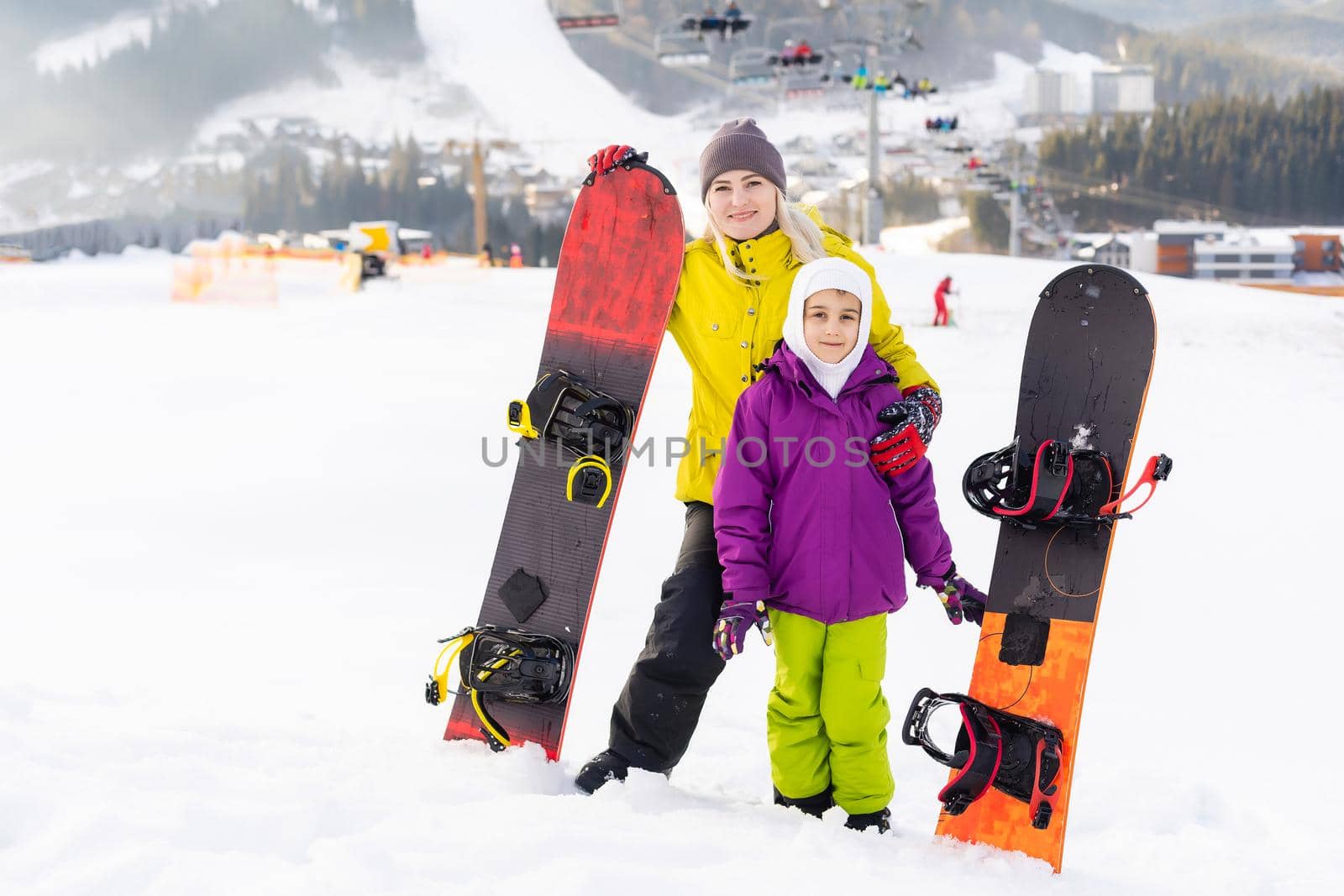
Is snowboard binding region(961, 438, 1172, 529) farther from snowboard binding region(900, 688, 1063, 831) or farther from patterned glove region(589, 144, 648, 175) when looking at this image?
patterned glove region(589, 144, 648, 175)

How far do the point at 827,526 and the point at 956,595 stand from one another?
28cm

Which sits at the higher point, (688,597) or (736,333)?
(736,333)

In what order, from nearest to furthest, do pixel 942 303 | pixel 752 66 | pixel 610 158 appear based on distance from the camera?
pixel 610 158 < pixel 942 303 < pixel 752 66

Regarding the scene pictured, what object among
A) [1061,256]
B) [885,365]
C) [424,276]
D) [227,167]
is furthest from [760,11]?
[885,365]

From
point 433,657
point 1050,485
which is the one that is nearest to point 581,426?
point 1050,485

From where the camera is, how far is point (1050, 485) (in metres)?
1.81

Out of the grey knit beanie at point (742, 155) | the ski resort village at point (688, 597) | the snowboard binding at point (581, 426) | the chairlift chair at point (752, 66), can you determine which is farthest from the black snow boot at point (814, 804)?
the chairlift chair at point (752, 66)

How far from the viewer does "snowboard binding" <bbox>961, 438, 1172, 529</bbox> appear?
1.81 m

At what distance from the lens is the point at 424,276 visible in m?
17.7

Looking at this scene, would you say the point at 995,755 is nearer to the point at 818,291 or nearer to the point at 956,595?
the point at 956,595

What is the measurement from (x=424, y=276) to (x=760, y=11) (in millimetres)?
38168

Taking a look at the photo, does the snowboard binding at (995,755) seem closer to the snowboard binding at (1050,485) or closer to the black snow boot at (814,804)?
the black snow boot at (814,804)

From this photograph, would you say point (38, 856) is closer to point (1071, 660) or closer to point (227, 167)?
point (1071, 660)

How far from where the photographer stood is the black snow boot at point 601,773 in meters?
1.92
